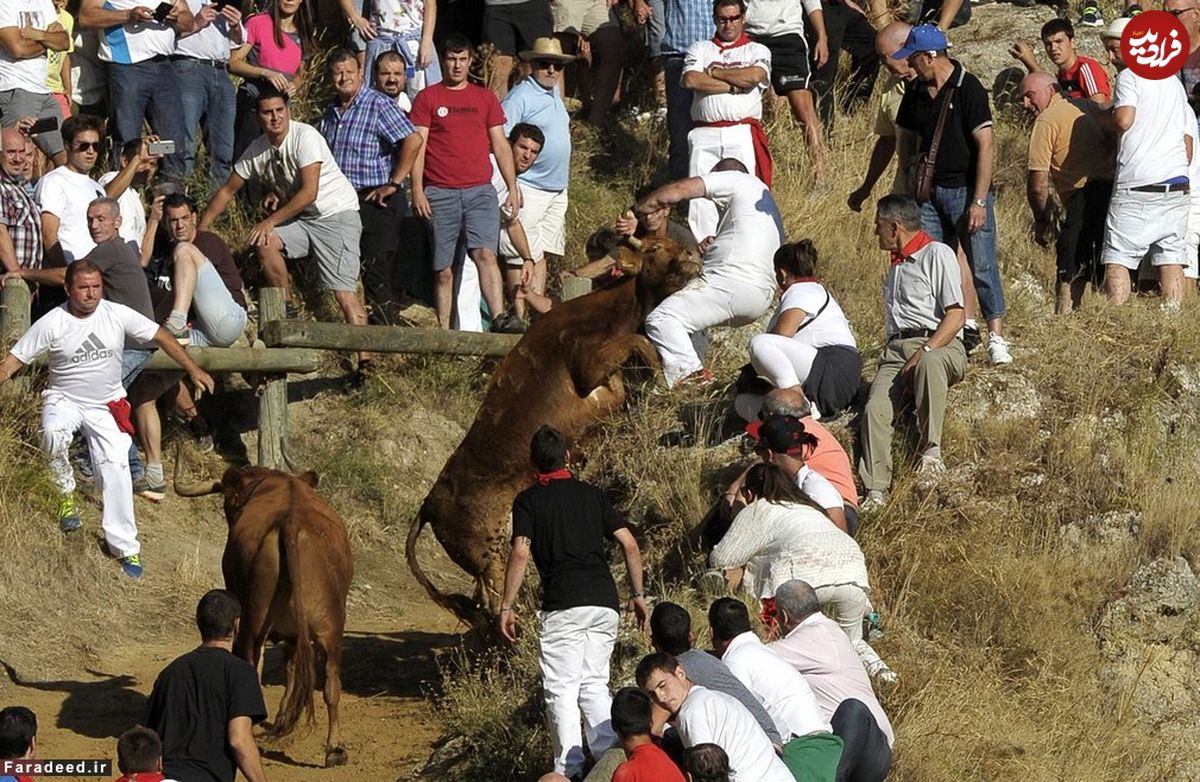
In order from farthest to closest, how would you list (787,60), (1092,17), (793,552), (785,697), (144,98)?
1. (1092,17)
2. (787,60)
3. (144,98)
4. (793,552)
5. (785,697)

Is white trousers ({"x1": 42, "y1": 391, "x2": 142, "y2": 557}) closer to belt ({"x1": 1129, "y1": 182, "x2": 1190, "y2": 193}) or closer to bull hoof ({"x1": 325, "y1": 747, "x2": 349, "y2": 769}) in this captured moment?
bull hoof ({"x1": 325, "y1": 747, "x2": 349, "y2": 769})

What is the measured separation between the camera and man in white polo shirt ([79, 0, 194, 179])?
1480cm

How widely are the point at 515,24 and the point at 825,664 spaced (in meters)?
8.52

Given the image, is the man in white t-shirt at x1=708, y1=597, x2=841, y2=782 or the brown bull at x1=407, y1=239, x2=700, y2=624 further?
the brown bull at x1=407, y1=239, x2=700, y2=624

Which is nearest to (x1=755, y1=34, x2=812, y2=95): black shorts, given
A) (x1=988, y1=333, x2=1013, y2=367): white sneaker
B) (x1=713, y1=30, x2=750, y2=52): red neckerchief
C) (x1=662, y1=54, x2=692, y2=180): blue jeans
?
(x1=662, y1=54, x2=692, y2=180): blue jeans

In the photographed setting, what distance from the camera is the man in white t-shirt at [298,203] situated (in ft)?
47.2

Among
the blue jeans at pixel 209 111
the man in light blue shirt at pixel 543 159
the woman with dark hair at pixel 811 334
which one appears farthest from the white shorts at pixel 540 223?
the woman with dark hair at pixel 811 334

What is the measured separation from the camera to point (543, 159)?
51.4ft

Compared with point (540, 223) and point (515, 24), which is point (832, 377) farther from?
point (515, 24)

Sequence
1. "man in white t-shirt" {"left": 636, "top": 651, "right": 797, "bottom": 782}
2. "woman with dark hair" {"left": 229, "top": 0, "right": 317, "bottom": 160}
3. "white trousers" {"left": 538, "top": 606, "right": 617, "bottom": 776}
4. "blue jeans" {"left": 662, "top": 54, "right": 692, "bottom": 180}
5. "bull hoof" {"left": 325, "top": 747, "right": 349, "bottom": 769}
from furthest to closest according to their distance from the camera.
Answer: "blue jeans" {"left": 662, "top": 54, "right": 692, "bottom": 180} → "woman with dark hair" {"left": 229, "top": 0, "right": 317, "bottom": 160} → "bull hoof" {"left": 325, "top": 747, "right": 349, "bottom": 769} → "white trousers" {"left": 538, "top": 606, "right": 617, "bottom": 776} → "man in white t-shirt" {"left": 636, "top": 651, "right": 797, "bottom": 782}

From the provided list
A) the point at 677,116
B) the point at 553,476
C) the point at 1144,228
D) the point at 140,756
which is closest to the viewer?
the point at 140,756

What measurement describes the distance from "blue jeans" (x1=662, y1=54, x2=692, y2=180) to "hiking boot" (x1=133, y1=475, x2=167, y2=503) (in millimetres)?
4764

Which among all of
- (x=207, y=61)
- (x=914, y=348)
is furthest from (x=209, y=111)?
(x=914, y=348)

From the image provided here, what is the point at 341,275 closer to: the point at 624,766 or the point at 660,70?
the point at 660,70
